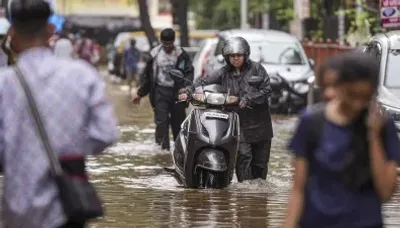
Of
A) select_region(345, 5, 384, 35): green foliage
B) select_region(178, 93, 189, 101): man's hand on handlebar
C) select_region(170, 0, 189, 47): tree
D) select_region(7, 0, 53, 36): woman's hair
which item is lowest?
select_region(170, 0, 189, 47): tree

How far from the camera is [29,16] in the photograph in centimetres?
606

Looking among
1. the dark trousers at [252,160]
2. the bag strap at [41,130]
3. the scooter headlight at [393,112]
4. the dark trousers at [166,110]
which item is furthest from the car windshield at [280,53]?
the bag strap at [41,130]

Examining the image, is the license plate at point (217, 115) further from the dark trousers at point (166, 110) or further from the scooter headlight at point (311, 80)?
the scooter headlight at point (311, 80)

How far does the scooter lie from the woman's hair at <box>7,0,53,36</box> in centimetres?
688

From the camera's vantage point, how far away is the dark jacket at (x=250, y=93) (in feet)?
43.4

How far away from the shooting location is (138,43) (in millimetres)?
47188

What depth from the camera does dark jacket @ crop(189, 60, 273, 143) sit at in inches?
521

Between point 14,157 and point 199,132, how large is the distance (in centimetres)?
714

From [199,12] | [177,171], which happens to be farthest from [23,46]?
[199,12]

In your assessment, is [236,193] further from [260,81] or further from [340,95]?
[340,95]

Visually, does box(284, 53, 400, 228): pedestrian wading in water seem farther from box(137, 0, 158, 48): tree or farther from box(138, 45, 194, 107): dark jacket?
box(137, 0, 158, 48): tree

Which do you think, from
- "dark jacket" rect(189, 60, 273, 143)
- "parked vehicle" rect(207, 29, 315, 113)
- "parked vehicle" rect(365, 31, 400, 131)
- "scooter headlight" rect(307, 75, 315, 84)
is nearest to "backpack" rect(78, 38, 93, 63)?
"parked vehicle" rect(207, 29, 315, 113)

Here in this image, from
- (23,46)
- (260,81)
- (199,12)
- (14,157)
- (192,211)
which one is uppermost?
(23,46)

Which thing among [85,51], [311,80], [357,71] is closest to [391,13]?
[311,80]
